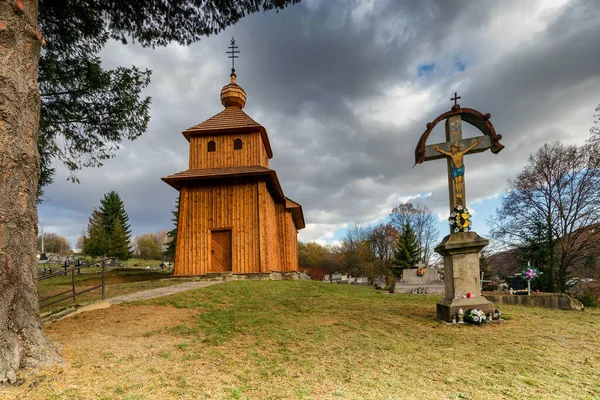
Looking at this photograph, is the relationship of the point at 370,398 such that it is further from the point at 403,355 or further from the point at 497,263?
the point at 497,263

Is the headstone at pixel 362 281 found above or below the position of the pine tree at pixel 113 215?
below

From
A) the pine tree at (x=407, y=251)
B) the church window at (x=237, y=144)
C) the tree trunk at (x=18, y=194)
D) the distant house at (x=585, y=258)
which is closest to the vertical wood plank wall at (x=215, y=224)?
the church window at (x=237, y=144)

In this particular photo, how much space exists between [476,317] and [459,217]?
7.27 feet

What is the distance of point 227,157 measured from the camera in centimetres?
1688

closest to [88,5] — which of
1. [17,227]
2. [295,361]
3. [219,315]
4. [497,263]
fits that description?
[17,227]

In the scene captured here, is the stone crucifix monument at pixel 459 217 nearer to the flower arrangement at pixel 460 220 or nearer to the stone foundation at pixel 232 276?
the flower arrangement at pixel 460 220

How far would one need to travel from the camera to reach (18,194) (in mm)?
3717

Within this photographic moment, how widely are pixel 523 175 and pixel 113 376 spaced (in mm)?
24458

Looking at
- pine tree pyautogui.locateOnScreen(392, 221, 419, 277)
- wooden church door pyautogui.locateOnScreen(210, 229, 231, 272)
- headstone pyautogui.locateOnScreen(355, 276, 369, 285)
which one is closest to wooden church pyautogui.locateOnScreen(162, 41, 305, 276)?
wooden church door pyautogui.locateOnScreen(210, 229, 231, 272)

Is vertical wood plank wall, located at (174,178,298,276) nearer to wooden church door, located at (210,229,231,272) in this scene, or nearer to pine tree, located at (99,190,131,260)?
wooden church door, located at (210,229,231,272)

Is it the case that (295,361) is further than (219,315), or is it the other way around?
(219,315)

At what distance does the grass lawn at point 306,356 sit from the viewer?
11.1ft

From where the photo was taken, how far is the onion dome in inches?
758

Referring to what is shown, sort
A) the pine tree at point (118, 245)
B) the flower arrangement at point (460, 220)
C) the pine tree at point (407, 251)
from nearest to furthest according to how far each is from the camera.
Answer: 1. the flower arrangement at point (460, 220)
2. the pine tree at point (407, 251)
3. the pine tree at point (118, 245)
